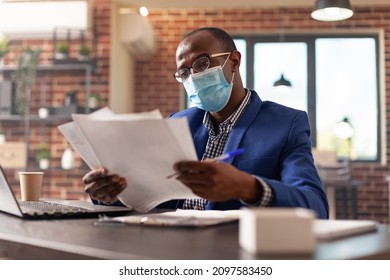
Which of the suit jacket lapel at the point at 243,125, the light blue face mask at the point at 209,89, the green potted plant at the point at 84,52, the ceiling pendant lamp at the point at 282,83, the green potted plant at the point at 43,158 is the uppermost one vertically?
the green potted plant at the point at 84,52

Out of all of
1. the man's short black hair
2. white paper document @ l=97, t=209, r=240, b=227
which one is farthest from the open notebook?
the man's short black hair

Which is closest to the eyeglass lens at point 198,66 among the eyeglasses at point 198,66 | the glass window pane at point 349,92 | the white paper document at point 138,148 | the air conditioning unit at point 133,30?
the eyeglasses at point 198,66

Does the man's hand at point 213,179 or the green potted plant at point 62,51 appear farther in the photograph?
the green potted plant at point 62,51

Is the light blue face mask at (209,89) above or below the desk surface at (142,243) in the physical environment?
above

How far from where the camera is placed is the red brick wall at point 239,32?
5555 mm

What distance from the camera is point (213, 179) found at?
33.4 inches

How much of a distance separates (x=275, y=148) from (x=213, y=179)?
451 millimetres

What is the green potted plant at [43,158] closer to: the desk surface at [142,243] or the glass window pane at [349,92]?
the glass window pane at [349,92]

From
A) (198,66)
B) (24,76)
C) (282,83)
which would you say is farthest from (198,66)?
(282,83)

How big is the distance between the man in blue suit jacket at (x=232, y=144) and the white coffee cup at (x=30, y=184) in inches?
9.4

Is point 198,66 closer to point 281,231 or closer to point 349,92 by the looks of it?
point 281,231

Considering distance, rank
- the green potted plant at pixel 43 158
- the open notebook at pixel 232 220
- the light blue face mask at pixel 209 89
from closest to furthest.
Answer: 1. the open notebook at pixel 232 220
2. the light blue face mask at pixel 209 89
3. the green potted plant at pixel 43 158
